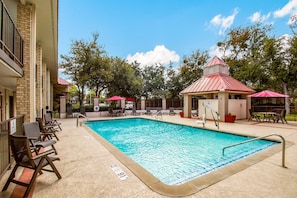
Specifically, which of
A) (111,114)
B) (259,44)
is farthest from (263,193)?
(259,44)

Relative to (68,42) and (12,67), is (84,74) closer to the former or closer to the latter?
(68,42)

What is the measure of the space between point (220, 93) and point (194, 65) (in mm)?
14919

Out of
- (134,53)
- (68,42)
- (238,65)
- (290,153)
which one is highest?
(134,53)

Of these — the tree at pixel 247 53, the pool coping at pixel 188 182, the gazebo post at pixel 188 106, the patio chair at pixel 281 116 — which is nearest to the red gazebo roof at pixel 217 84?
the gazebo post at pixel 188 106

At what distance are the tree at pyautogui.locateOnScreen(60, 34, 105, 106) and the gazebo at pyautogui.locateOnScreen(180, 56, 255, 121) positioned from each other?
11.9m

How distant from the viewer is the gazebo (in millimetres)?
13227

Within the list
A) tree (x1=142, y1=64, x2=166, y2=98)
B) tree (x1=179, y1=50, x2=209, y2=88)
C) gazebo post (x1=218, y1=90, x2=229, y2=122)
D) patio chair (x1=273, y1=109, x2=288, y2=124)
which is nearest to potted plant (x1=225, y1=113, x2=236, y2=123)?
gazebo post (x1=218, y1=90, x2=229, y2=122)

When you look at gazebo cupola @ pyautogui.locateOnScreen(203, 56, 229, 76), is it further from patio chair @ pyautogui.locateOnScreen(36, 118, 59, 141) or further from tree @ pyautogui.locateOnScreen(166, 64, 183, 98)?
patio chair @ pyautogui.locateOnScreen(36, 118, 59, 141)

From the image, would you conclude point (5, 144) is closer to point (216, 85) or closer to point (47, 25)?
point (47, 25)

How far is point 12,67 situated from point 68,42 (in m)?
17.8

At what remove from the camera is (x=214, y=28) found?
2383 centimetres

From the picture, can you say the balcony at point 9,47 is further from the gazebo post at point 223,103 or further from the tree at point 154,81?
the tree at point 154,81

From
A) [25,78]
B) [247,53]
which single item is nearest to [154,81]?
[247,53]

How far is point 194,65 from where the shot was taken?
1072 inches
